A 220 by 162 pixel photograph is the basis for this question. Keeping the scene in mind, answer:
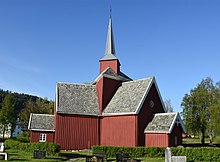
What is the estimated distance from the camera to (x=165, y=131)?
33.2m

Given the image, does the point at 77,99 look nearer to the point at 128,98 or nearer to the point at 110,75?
the point at 110,75

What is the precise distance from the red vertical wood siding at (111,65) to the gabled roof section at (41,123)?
37.5 feet

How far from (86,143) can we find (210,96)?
94.7ft

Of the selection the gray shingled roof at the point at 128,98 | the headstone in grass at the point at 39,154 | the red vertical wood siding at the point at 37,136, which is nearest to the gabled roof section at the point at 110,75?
the gray shingled roof at the point at 128,98

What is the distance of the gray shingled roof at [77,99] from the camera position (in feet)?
131

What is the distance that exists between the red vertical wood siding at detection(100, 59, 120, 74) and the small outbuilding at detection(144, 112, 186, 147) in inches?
483

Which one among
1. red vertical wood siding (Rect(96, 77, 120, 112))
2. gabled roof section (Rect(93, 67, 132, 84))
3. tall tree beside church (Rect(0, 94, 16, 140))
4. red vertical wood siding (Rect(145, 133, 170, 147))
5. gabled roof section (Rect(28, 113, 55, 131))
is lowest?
red vertical wood siding (Rect(145, 133, 170, 147))

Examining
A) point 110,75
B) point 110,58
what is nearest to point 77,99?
point 110,75

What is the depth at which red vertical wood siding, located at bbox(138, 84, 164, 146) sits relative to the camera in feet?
Answer: 119

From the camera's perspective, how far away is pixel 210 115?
177 ft

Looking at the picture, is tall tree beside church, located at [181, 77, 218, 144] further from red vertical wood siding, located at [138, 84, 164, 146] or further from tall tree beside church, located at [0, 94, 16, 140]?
tall tree beside church, located at [0, 94, 16, 140]

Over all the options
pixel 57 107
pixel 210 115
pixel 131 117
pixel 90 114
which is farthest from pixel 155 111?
pixel 210 115

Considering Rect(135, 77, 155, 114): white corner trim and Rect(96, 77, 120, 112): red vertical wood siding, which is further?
Rect(96, 77, 120, 112): red vertical wood siding

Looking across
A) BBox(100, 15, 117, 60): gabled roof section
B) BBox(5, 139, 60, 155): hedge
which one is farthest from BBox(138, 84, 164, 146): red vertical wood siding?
BBox(5, 139, 60, 155): hedge
